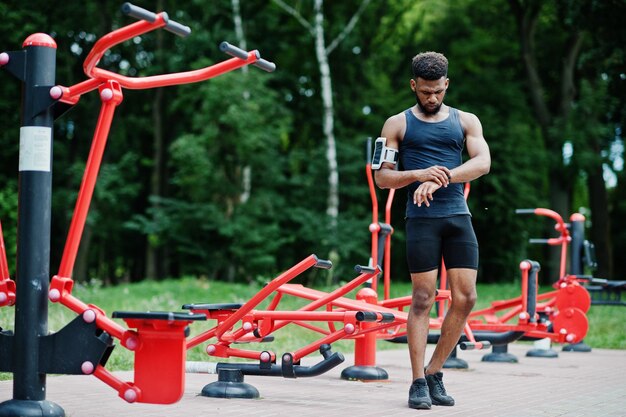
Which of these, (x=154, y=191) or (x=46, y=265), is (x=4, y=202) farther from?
(x=46, y=265)

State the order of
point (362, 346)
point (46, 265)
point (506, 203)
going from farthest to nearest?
point (506, 203), point (362, 346), point (46, 265)

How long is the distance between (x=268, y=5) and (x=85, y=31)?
517cm

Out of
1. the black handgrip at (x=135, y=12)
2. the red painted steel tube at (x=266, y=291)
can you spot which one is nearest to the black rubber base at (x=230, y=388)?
the red painted steel tube at (x=266, y=291)

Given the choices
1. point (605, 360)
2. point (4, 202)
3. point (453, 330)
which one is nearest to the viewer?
point (453, 330)

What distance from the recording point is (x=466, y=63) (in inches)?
1059

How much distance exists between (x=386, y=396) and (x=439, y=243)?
1082mm

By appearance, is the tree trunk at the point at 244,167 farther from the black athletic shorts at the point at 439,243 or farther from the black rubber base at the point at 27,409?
the black rubber base at the point at 27,409

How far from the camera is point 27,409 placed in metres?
3.88

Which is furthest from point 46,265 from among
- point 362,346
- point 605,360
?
point 605,360

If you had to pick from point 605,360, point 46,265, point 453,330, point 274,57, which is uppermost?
point 274,57

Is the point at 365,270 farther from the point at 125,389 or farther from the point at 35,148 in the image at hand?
the point at 35,148

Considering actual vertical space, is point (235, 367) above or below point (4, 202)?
below

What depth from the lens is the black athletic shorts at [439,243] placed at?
512cm

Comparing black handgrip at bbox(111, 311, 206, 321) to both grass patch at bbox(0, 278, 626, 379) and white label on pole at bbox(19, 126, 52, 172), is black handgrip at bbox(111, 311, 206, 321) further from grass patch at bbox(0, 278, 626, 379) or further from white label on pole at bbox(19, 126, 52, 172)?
grass patch at bbox(0, 278, 626, 379)
